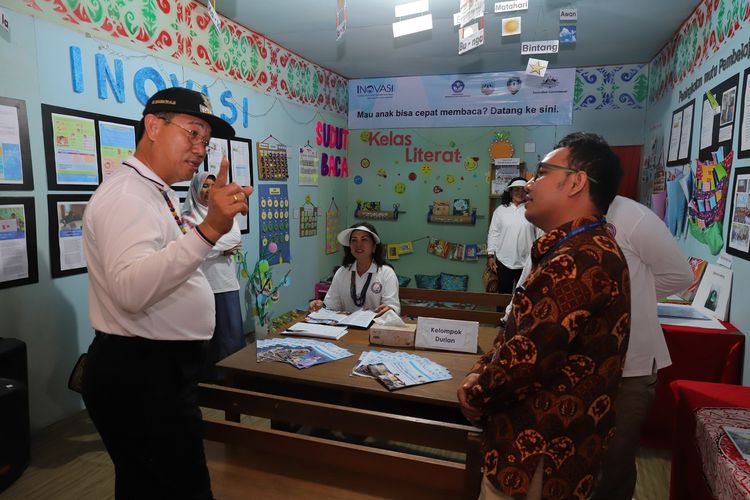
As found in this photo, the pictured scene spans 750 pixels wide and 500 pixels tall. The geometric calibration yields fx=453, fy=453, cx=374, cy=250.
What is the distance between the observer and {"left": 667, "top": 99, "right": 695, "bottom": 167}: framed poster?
10.6 feet

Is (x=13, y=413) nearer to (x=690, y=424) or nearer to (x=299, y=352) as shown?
(x=299, y=352)

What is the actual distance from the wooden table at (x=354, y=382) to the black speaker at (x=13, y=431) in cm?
91

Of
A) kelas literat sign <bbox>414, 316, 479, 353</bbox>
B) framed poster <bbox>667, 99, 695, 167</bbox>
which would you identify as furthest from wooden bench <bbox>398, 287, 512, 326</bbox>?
framed poster <bbox>667, 99, 695, 167</bbox>

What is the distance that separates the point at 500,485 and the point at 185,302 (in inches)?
37.2

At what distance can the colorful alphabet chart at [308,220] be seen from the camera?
498 centimetres

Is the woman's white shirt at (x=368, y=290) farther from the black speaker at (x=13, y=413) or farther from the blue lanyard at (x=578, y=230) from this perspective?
the blue lanyard at (x=578, y=230)

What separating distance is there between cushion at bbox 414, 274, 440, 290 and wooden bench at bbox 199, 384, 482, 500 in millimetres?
4392

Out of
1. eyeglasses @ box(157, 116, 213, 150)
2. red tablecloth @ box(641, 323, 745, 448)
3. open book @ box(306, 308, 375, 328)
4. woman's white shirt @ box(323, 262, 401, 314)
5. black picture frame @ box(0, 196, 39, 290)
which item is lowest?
red tablecloth @ box(641, 323, 745, 448)

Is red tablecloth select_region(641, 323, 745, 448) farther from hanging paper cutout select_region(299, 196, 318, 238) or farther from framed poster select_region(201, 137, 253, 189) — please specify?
hanging paper cutout select_region(299, 196, 318, 238)

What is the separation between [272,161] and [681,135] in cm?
345

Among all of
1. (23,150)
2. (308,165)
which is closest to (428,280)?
(308,165)

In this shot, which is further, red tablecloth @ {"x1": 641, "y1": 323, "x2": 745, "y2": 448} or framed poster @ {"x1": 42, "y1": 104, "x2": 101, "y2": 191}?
framed poster @ {"x1": 42, "y1": 104, "x2": 101, "y2": 191}

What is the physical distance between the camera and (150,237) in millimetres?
1099

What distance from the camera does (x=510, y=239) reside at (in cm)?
429
